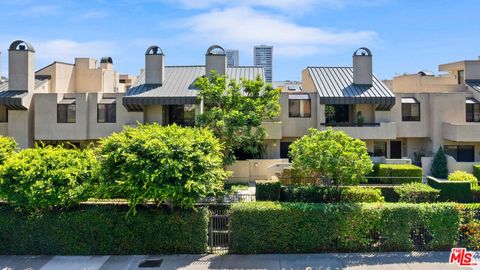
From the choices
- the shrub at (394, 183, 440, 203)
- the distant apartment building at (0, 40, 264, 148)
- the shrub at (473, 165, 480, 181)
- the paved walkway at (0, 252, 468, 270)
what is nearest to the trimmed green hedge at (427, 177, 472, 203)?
the shrub at (394, 183, 440, 203)

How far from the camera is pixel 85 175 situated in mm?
13992

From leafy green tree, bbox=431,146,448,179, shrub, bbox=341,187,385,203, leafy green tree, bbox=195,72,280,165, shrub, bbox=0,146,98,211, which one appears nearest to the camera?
shrub, bbox=0,146,98,211

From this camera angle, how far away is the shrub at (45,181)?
13.1m

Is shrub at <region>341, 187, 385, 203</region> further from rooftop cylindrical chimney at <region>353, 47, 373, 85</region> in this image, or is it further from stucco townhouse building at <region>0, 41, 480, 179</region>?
rooftop cylindrical chimney at <region>353, 47, 373, 85</region>

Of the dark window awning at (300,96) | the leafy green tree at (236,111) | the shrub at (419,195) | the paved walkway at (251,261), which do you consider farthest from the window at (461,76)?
the paved walkway at (251,261)

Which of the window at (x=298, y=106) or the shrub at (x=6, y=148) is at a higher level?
the window at (x=298, y=106)

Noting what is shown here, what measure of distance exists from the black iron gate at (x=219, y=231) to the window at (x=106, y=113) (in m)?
15.1

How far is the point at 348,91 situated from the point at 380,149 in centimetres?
491

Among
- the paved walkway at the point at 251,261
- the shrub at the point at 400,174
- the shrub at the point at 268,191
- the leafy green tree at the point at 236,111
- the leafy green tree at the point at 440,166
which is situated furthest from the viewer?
the leafy green tree at the point at 440,166

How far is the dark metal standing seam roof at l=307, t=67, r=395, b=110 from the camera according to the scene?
2631 cm

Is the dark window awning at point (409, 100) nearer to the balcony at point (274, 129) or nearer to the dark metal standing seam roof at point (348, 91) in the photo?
the dark metal standing seam roof at point (348, 91)

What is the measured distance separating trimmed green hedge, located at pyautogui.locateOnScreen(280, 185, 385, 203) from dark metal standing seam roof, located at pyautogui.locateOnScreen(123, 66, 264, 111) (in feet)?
32.3

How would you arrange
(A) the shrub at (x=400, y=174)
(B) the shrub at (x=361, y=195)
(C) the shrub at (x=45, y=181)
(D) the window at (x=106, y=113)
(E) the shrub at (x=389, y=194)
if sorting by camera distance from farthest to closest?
(D) the window at (x=106, y=113), (A) the shrub at (x=400, y=174), (E) the shrub at (x=389, y=194), (B) the shrub at (x=361, y=195), (C) the shrub at (x=45, y=181)

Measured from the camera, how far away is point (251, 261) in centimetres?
1315
